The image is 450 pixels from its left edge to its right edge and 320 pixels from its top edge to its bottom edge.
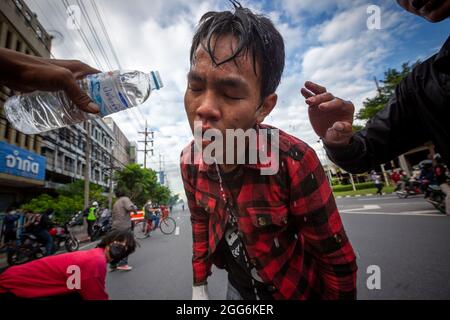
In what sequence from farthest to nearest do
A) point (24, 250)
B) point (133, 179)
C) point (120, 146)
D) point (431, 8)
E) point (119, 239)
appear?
point (120, 146), point (133, 179), point (24, 250), point (119, 239), point (431, 8)

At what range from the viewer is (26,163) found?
1207 centimetres

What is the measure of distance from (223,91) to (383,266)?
3702 millimetres

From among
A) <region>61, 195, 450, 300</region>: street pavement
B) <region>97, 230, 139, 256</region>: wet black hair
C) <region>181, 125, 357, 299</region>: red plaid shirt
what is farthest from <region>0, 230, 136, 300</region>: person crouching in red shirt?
<region>181, 125, 357, 299</region>: red plaid shirt

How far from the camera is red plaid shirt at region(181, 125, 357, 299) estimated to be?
980 millimetres

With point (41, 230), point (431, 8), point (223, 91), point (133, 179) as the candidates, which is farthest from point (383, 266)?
point (133, 179)

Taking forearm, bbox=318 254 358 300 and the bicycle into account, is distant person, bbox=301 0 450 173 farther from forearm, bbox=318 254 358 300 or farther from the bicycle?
the bicycle

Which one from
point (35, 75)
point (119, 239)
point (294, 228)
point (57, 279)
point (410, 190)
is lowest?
point (57, 279)

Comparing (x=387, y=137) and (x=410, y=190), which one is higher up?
(x=387, y=137)

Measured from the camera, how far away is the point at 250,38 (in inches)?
42.1

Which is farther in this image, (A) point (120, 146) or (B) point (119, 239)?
(A) point (120, 146)

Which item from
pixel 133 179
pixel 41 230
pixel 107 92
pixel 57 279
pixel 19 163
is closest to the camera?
pixel 107 92

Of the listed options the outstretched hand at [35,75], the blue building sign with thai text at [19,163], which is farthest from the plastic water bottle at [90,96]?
the blue building sign with thai text at [19,163]

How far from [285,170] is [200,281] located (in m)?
0.87

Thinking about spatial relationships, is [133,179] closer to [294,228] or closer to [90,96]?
[90,96]
